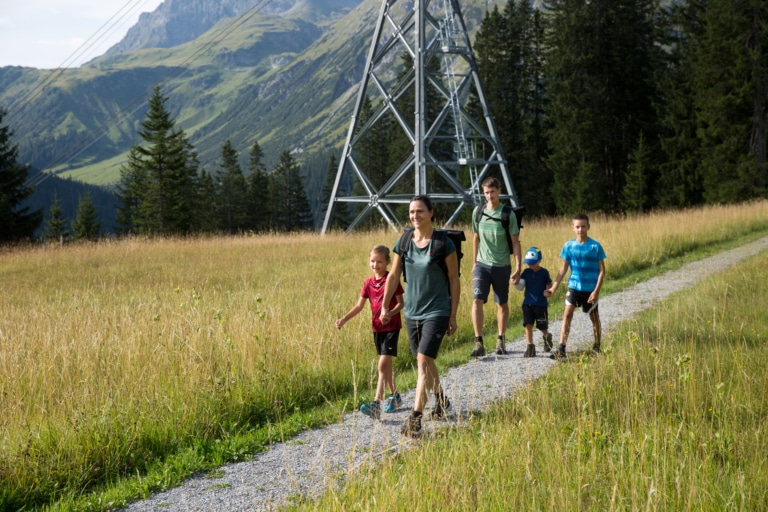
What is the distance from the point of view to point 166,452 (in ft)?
15.6

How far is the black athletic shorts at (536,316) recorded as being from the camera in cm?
725

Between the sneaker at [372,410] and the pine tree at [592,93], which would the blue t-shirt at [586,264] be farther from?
the pine tree at [592,93]

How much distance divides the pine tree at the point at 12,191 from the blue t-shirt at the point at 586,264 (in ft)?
131

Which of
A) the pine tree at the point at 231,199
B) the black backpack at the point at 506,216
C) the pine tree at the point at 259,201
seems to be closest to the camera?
the black backpack at the point at 506,216

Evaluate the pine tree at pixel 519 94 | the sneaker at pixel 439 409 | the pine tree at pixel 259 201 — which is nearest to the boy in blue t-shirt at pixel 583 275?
the sneaker at pixel 439 409

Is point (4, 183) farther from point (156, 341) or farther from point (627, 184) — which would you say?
point (156, 341)

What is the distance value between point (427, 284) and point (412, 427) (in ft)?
3.54

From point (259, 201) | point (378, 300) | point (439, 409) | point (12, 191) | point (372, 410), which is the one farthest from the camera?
point (259, 201)

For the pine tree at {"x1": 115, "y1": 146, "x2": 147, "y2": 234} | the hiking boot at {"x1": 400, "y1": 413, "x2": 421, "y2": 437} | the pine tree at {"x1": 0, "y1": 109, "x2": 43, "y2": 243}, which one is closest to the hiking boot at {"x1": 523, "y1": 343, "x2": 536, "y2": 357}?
the hiking boot at {"x1": 400, "y1": 413, "x2": 421, "y2": 437}

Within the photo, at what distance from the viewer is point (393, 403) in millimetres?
5418

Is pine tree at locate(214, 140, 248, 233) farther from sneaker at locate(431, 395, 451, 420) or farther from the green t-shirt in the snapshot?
sneaker at locate(431, 395, 451, 420)

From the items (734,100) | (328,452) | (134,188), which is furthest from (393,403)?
(134,188)

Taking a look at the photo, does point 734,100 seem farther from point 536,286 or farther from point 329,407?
point 329,407

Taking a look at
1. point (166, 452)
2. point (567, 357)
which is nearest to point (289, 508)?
point (166, 452)
